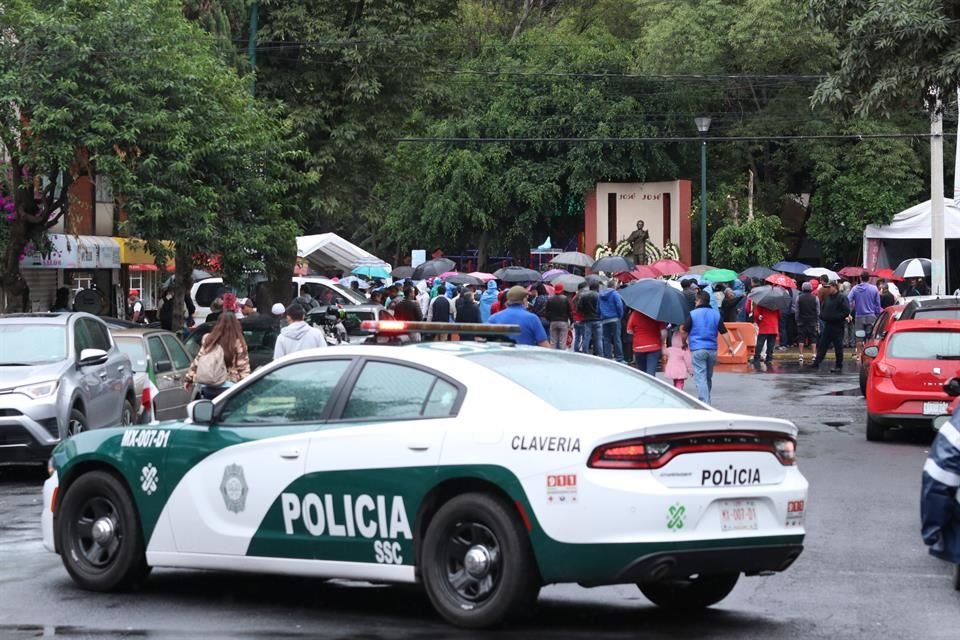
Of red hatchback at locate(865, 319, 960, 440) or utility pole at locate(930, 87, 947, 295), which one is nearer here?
red hatchback at locate(865, 319, 960, 440)

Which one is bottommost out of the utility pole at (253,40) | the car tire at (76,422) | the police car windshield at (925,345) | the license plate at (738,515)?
the car tire at (76,422)

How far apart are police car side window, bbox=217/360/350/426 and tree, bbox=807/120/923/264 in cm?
4228

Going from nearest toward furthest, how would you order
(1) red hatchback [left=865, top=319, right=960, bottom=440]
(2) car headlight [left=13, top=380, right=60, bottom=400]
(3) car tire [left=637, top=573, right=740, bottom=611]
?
(3) car tire [left=637, top=573, right=740, bottom=611], (2) car headlight [left=13, top=380, right=60, bottom=400], (1) red hatchback [left=865, top=319, right=960, bottom=440]

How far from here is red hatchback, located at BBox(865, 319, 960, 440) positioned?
17547 millimetres

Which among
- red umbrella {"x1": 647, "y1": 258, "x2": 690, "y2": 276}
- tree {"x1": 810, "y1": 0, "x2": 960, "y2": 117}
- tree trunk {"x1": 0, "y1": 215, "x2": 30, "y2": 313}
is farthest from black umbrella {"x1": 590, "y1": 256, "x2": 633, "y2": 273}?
tree {"x1": 810, "y1": 0, "x2": 960, "y2": 117}

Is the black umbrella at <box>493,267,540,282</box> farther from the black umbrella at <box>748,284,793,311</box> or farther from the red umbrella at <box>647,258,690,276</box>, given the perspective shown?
the black umbrella at <box>748,284,793,311</box>

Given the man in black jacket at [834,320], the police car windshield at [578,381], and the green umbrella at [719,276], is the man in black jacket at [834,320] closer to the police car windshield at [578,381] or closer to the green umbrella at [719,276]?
the green umbrella at [719,276]

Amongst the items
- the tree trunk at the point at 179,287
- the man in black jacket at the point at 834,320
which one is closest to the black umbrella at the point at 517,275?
the man in black jacket at the point at 834,320

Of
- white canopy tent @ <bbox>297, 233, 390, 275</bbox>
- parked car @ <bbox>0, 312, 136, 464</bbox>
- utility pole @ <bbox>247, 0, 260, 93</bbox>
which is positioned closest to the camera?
parked car @ <bbox>0, 312, 136, 464</bbox>

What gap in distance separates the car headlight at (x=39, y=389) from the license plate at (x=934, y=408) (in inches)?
372

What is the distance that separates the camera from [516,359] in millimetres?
8391

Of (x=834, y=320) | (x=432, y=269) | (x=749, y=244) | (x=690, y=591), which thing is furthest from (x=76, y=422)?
(x=749, y=244)

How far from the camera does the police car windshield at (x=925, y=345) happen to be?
17.7 meters

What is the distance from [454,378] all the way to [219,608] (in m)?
1.95
